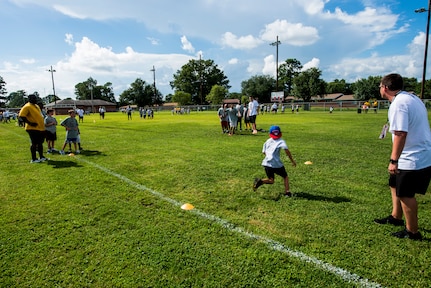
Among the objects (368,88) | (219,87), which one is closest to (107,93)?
(219,87)

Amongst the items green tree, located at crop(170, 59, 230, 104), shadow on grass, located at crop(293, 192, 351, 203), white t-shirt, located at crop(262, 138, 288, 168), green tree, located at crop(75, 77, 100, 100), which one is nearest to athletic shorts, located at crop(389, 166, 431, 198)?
shadow on grass, located at crop(293, 192, 351, 203)

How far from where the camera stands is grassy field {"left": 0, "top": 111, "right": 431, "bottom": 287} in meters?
2.82

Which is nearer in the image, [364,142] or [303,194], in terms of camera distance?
[303,194]

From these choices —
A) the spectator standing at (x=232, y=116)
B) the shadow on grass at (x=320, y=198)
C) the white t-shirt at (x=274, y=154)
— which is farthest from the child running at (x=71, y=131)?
the shadow on grass at (x=320, y=198)

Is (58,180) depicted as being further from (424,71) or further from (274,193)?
(424,71)

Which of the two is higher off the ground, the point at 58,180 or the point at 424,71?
the point at 424,71

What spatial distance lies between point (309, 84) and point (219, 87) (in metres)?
29.3

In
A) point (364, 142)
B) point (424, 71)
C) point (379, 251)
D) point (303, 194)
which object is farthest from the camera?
point (424, 71)

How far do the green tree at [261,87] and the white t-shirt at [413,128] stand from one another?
7747 centimetres

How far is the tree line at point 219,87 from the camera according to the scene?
68.2 m

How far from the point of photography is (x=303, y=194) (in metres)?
5.12

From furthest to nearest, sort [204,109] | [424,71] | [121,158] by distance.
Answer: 1. [204,109]
2. [424,71]
3. [121,158]

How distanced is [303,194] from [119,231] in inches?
135

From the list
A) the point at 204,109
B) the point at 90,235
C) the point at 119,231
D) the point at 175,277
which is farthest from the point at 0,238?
the point at 204,109
